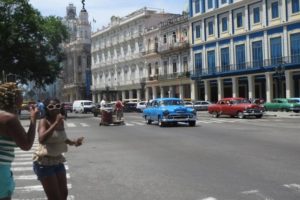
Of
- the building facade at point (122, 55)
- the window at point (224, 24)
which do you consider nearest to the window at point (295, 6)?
the window at point (224, 24)

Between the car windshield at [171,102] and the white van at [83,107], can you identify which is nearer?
the car windshield at [171,102]

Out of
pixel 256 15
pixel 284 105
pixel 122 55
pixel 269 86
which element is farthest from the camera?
pixel 122 55

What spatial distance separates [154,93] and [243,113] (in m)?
44.3

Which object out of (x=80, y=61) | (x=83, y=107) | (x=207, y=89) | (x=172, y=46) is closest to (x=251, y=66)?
(x=207, y=89)

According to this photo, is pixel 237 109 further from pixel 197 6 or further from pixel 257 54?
pixel 197 6

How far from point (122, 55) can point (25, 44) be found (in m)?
42.8

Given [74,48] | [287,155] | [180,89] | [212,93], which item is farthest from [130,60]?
[287,155]

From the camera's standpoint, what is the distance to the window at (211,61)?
67.2 m

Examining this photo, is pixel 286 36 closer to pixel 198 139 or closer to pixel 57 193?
pixel 198 139

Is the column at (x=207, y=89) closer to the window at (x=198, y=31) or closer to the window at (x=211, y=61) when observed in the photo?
the window at (x=211, y=61)

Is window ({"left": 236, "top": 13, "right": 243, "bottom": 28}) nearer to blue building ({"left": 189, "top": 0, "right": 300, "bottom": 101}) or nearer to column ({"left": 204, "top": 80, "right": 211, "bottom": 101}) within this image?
blue building ({"left": 189, "top": 0, "right": 300, "bottom": 101})

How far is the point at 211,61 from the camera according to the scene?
68.0 metres

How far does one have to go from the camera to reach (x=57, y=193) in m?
6.46

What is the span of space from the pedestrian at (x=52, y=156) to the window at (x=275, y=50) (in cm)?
5102
